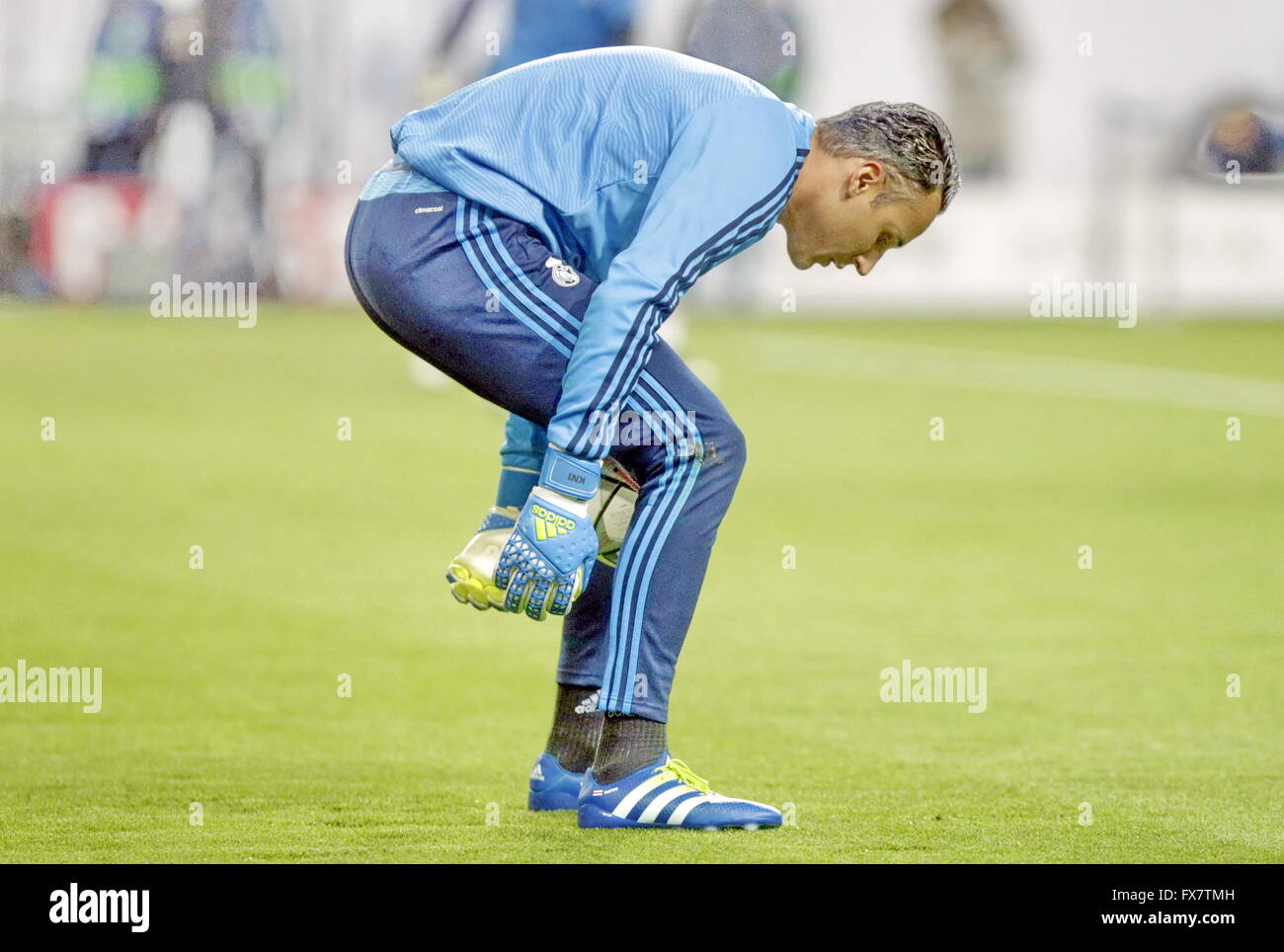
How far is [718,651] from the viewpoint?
19.5 ft

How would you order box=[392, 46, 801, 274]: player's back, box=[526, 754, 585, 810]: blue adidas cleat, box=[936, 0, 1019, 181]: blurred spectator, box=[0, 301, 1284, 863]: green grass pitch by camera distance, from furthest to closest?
box=[936, 0, 1019, 181]: blurred spectator, box=[526, 754, 585, 810]: blue adidas cleat, box=[0, 301, 1284, 863]: green grass pitch, box=[392, 46, 801, 274]: player's back

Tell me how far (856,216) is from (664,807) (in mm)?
1124

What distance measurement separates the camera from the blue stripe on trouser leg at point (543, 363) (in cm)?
377

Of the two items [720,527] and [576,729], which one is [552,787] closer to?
[576,729]

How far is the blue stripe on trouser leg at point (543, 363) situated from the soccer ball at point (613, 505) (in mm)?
91

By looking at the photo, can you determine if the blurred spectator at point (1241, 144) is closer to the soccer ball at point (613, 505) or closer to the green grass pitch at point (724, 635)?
the green grass pitch at point (724, 635)

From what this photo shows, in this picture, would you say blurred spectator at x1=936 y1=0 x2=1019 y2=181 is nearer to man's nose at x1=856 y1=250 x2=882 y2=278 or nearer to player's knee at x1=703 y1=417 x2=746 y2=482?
man's nose at x1=856 y1=250 x2=882 y2=278

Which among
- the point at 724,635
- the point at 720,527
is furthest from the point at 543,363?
the point at 720,527

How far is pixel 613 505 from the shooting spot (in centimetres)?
395

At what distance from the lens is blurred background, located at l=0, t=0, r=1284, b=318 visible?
20422mm

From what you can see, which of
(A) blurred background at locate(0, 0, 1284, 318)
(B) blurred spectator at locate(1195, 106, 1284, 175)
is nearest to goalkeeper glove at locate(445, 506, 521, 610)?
(A) blurred background at locate(0, 0, 1284, 318)

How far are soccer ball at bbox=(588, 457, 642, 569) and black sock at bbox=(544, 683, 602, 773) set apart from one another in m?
0.35

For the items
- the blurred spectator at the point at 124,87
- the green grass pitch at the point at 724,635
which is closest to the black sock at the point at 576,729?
the green grass pitch at the point at 724,635
